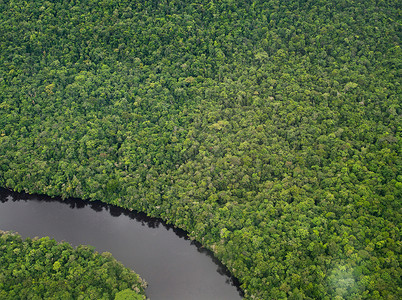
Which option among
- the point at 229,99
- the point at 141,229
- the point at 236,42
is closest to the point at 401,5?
the point at 236,42

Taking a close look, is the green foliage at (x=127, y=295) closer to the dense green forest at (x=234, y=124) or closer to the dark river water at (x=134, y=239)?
the dark river water at (x=134, y=239)

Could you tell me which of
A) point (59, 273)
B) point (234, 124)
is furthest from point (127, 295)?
point (234, 124)

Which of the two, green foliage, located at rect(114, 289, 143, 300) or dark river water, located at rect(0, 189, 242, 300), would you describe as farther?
dark river water, located at rect(0, 189, 242, 300)

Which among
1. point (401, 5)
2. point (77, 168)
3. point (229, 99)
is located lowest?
point (77, 168)

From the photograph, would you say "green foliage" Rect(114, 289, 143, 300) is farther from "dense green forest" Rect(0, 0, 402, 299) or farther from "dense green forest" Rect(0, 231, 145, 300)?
"dense green forest" Rect(0, 0, 402, 299)

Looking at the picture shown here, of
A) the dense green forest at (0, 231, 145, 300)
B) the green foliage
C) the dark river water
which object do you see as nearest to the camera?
the dense green forest at (0, 231, 145, 300)

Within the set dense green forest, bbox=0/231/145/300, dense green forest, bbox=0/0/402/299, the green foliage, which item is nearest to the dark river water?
dense green forest, bbox=0/0/402/299

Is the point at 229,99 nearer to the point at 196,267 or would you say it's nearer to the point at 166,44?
the point at 166,44
